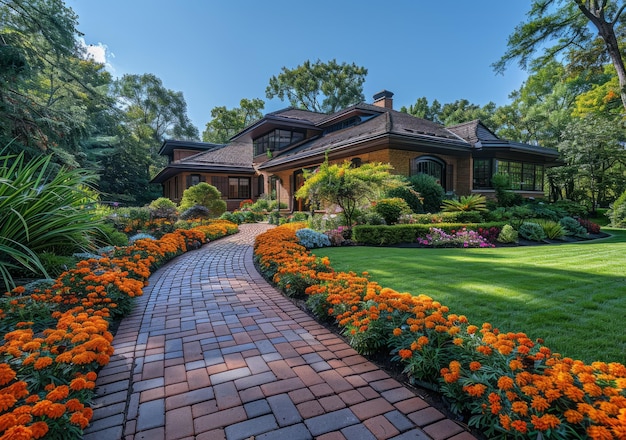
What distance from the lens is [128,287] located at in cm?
346

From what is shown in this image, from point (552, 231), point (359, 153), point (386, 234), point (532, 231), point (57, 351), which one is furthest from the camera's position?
point (359, 153)

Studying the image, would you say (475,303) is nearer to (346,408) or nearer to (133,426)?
(346,408)

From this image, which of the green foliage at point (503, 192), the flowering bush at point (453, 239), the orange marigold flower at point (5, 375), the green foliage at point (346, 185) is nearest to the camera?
the orange marigold flower at point (5, 375)

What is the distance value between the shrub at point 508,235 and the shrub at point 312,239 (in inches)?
202

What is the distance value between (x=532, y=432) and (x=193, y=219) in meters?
13.1

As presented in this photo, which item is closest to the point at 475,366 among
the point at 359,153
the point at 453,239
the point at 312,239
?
the point at 312,239

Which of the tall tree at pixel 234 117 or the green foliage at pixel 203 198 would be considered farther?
the tall tree at pixel 234 117

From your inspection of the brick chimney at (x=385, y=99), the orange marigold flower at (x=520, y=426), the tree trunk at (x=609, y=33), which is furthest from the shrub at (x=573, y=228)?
the brick chimney at (x=385, y=99)

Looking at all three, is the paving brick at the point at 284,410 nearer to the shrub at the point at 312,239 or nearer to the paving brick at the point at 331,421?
the paving brick at the point at 331,421

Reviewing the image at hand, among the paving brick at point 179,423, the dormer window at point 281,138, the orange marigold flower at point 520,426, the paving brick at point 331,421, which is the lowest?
the paving brick at point 331,421

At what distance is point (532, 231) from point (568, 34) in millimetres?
11550

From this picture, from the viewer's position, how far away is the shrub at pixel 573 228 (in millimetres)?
10344

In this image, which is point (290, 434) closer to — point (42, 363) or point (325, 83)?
point (42, 363)

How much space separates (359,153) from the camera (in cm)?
1348
